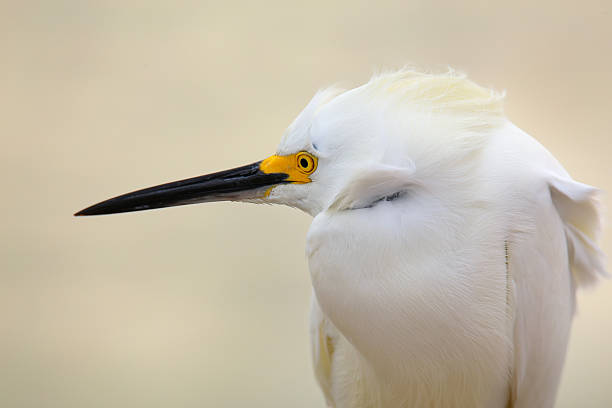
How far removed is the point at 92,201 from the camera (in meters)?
2.10

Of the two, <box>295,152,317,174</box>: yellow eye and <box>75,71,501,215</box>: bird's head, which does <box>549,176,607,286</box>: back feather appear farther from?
<box>295,152,317,174</box>: yellow eye

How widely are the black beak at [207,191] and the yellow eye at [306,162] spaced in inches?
1.3

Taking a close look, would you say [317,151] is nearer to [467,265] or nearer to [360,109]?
[360,109]

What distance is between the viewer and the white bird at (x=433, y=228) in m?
0.94

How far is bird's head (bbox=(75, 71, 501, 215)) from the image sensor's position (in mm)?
947

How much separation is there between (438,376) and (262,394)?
108cm

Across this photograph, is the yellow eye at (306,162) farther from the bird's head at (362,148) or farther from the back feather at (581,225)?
the back feather at (581,225)

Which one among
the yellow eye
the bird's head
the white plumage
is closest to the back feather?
the white plumage

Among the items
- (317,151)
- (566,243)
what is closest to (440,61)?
(566,243)

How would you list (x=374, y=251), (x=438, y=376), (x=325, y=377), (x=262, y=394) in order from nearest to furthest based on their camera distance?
(x=374, y=251), (x=438, y=376), (x=325, y=377), (x=262, y=394)

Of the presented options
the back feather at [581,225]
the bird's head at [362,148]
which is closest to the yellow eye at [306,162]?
the bird's head at [362,148]

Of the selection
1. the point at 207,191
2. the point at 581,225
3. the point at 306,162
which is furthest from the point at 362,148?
the point at 581,225

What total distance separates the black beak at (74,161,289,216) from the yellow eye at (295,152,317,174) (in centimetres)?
3

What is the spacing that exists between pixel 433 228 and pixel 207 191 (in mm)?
395
